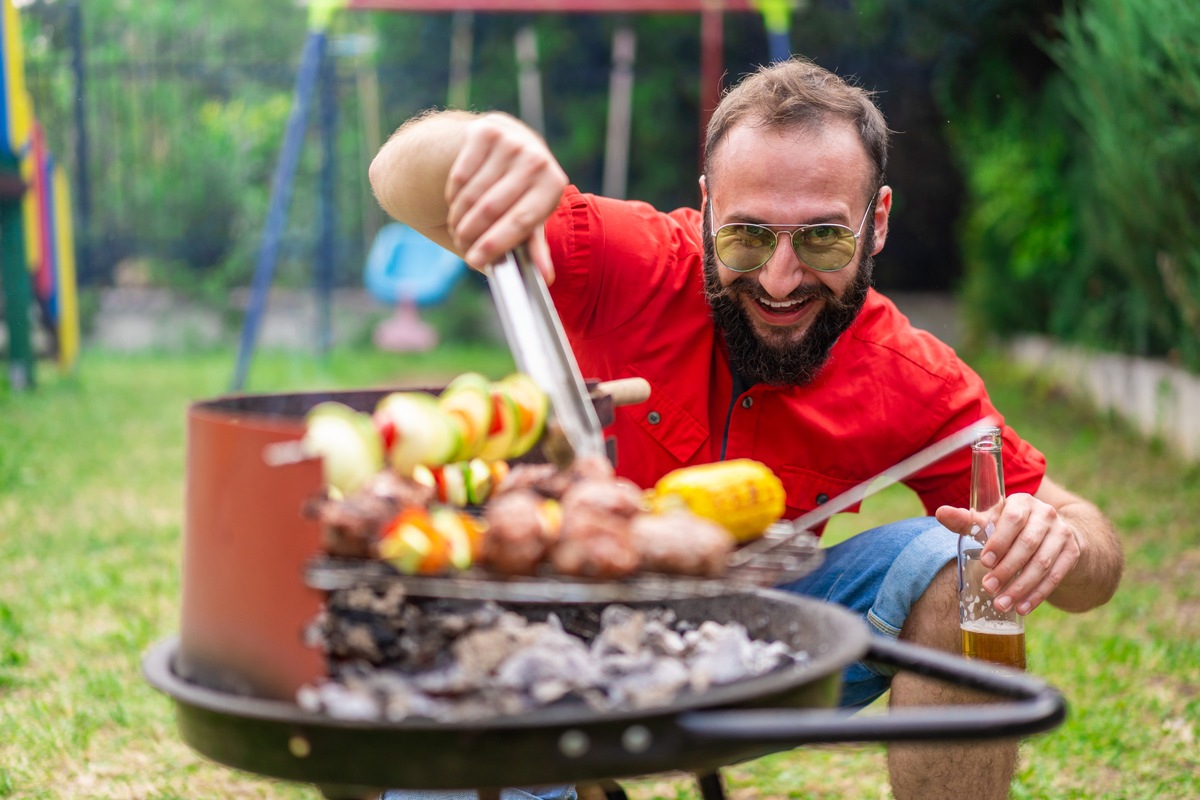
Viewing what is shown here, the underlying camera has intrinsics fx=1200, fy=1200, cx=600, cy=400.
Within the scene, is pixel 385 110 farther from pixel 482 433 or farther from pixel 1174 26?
pixel 482 433

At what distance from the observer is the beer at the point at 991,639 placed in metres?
1.97

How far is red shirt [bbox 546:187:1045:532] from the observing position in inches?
86.5

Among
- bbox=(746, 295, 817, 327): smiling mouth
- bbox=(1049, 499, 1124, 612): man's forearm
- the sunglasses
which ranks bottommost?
bbox=(1049, 499, 1124, 612): man's forearm

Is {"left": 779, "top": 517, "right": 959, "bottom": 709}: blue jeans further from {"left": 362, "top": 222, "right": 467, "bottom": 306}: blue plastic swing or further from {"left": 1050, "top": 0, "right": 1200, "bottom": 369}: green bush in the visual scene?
{"left": 362, "top": 222, "right": 467, "bottom": 306}: blue plastic swing

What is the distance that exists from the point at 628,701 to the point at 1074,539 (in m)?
0.86

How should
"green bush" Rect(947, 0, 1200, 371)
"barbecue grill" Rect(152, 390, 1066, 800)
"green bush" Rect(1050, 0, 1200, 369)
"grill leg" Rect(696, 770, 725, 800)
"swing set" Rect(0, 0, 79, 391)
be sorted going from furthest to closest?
1. "swing set" Rect(0, 0, 79, 391)
2. "green bush" Rect(947, 0, 1200, 371)
3. "green bush" Rect(1050, 0, 1200, 369)
4. "grill leg" Rect(696, 770, 725, 800)
5. "barbecue grill" Rect(152, 390, 1066, 800)

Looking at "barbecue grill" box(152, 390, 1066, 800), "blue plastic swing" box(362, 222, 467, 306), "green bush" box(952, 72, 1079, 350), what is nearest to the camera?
"barbecue grill" box(152, 390, 1066, 800)

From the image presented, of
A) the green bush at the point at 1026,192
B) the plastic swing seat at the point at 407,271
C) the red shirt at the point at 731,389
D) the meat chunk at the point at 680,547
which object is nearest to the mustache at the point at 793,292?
the red shirt at the point at 731,389

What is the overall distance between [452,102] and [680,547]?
980 cm

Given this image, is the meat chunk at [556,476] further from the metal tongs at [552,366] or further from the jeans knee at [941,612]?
the jeans knee at [941,612]

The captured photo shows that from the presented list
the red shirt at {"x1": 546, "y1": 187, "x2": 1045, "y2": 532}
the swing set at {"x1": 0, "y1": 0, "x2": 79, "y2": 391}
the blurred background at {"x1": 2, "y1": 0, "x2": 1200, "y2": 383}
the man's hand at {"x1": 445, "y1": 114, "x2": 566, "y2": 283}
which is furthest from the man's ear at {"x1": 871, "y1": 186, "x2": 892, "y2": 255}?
the swing set at {"x1": 0, "y1": 0, "x2": 79, "y2": 391}

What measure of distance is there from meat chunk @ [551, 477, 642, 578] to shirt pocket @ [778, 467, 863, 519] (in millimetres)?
959

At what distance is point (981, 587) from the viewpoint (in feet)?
6.51

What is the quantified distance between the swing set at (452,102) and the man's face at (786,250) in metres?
4.65
